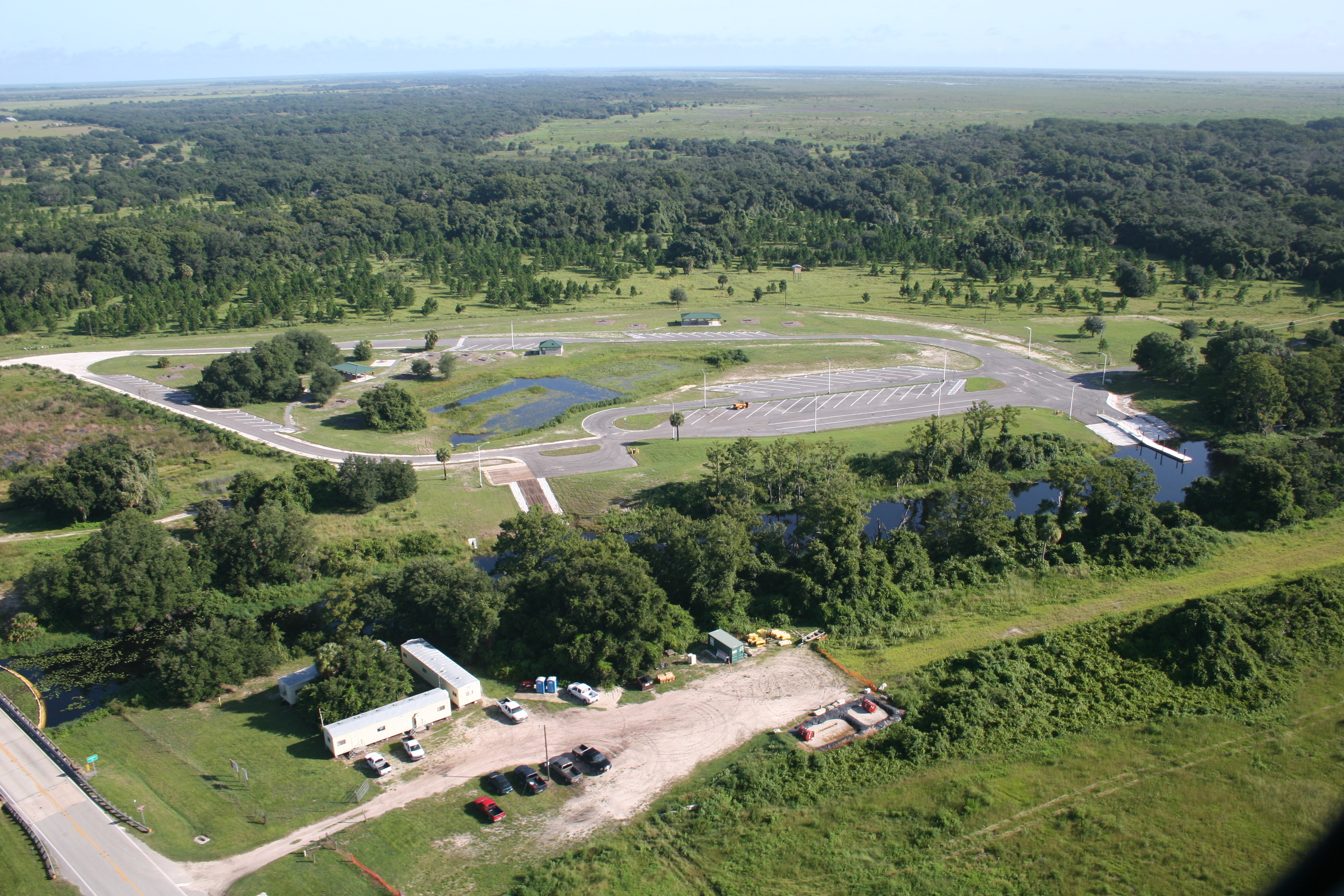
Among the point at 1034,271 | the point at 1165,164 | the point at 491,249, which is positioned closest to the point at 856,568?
the point at 1034,271

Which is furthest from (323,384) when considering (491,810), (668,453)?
(491,810)

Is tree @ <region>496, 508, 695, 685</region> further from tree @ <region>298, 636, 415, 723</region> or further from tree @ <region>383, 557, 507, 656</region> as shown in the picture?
tree @ <region>298, 636, 415, 723</region>

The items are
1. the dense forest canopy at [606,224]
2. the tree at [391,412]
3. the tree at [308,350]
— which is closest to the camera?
the tree at [391,412]

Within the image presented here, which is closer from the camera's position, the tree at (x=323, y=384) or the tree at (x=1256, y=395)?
the tree at (x=1256, y=395)

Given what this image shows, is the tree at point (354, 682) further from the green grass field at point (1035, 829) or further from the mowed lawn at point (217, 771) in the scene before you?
the green grass field at point (1035, 829)

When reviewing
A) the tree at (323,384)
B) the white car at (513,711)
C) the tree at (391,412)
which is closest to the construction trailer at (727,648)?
the white car at (513,711)

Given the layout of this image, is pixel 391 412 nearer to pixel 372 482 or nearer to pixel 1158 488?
pixel 372 482
